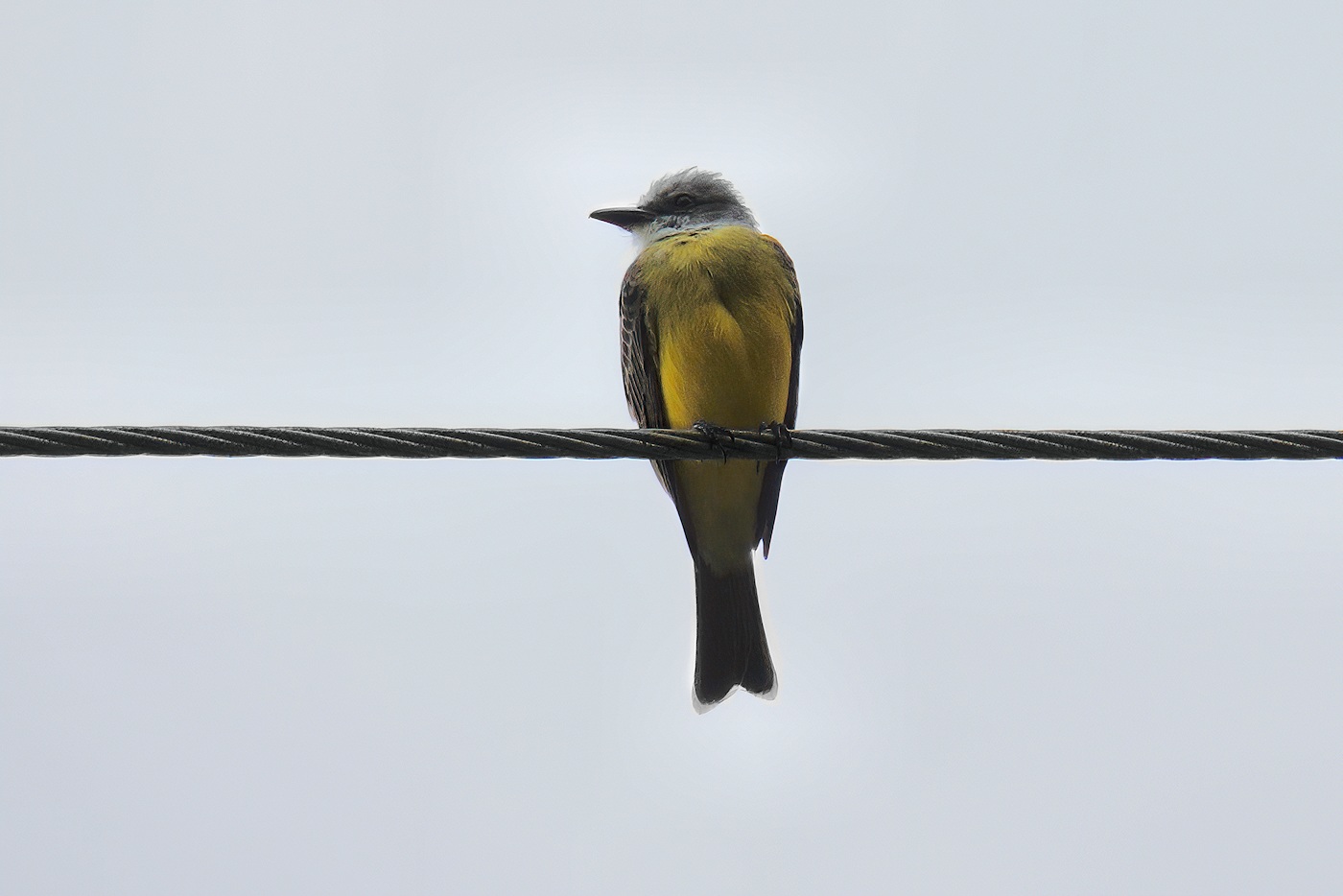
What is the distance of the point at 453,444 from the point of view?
143 inches

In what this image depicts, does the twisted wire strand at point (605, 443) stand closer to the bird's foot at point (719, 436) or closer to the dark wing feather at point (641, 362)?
the bird's foot at point (719, 436)

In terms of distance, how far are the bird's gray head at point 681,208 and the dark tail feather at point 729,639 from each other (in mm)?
1851

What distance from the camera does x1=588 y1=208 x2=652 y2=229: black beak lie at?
702cm

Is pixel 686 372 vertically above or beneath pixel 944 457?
above

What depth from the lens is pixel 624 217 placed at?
23.2ft

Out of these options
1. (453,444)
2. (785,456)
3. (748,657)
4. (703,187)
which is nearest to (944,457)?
(785,456)

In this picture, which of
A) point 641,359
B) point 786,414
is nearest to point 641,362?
point 641,359

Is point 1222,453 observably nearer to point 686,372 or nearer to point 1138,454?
point 1138,454

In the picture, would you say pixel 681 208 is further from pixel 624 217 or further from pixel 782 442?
pixel 782 442

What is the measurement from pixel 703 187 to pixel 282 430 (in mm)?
4061

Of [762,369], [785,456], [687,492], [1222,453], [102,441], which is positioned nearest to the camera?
[102,441]

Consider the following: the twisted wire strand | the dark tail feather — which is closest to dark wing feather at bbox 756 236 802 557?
the dark tail feather

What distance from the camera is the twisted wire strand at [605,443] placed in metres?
3.45

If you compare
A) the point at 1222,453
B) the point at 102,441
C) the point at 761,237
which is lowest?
the point at 102,441
